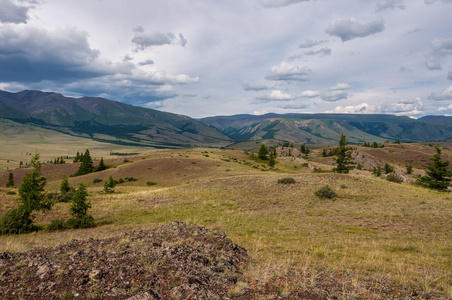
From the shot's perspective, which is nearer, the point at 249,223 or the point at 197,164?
the point at 249,223

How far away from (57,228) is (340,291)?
21104mm

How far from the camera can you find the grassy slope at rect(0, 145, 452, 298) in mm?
8750

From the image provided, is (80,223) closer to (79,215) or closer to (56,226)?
(79,215)

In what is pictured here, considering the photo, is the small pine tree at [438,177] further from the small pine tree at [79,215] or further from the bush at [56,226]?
the bush at [56,226]

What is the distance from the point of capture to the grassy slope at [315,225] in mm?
8750

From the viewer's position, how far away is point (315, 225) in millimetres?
18047

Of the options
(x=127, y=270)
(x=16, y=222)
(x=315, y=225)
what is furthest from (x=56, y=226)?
(x=315, y=225)

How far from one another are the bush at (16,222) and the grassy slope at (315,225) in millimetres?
1676

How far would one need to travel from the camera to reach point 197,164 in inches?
2763

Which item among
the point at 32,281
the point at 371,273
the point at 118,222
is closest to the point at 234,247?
the point at 371,273

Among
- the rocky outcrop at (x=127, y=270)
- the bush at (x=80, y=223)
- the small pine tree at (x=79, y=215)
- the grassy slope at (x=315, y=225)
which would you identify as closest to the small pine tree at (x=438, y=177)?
the grassy slope at (x=315, y=225)

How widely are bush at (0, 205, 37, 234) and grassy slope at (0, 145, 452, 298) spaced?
5.50 ft

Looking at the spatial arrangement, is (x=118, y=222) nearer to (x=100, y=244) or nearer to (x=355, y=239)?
(x=100, y=244)

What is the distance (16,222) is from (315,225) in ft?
75.8
